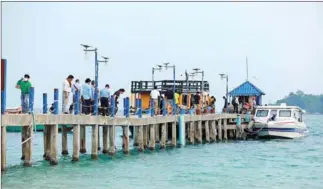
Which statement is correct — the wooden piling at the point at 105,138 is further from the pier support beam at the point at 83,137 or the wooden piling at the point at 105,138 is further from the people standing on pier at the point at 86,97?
the people standing on pier at the point at 86,97

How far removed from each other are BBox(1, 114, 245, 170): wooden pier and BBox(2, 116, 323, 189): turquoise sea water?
2.06 feet

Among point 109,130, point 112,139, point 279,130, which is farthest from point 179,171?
point 279,130

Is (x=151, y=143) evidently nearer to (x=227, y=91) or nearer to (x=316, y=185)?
(x=316, y=185)

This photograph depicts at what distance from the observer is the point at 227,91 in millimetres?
47719

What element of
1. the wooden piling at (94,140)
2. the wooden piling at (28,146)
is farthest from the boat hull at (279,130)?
the wooden piling at (28,146)

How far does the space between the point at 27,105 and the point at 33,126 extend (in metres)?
0.72

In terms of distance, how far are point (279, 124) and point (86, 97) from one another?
65.1 feet

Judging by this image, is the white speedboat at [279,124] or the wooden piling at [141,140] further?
the white speedboat at [279,124]

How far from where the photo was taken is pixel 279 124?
40.8 meters

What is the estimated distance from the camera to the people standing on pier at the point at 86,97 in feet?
78.0

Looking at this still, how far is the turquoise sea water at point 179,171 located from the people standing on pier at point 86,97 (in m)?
2.06

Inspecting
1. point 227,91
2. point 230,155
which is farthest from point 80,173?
point 227,91

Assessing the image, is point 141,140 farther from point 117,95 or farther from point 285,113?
point 285,113

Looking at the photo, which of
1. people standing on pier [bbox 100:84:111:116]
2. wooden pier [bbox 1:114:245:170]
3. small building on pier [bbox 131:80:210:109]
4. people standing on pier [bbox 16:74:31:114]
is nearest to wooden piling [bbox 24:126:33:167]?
wooden pier [bbox 1:114:245:170]
